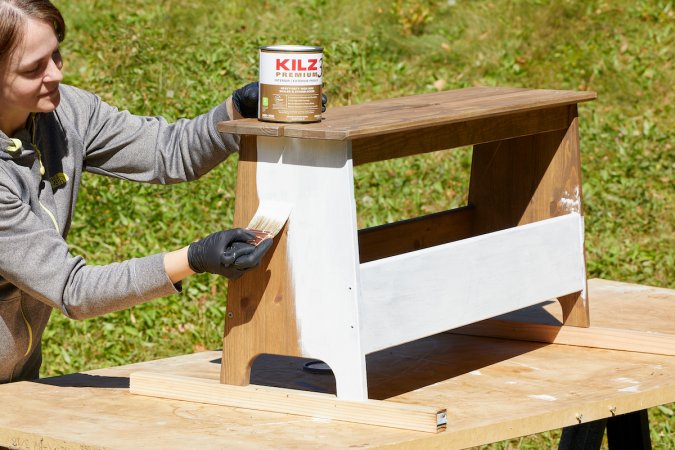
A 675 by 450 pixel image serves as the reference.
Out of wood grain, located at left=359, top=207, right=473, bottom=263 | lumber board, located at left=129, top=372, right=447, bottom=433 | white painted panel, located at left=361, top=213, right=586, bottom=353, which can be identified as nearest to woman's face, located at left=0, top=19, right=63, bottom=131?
lumber board, located at left=129, top=372, right=447, bottom=433

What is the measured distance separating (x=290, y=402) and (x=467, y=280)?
54cm

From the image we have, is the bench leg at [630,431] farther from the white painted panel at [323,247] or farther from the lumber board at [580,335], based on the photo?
the white painted panel at [323,247]

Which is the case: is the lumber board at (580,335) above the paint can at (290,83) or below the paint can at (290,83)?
below

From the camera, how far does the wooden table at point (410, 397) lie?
2.33 m

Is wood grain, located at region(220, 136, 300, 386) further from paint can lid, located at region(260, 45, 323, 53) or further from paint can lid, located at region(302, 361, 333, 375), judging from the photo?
paint can lid, located at region(302, 361, 333, 375)

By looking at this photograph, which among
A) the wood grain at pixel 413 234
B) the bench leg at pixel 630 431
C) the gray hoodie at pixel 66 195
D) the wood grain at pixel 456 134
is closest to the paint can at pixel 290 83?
the wood grain at pixel 456 134

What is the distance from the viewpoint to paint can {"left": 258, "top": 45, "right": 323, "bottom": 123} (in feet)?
8.11

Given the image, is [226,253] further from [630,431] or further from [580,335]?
[630,431]

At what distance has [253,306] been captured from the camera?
102 inches

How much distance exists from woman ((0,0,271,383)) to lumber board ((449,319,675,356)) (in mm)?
867

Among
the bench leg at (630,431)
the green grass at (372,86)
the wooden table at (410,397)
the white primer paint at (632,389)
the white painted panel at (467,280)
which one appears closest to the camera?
the wooden table at (410,397)

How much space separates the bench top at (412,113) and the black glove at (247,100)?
0.17 m

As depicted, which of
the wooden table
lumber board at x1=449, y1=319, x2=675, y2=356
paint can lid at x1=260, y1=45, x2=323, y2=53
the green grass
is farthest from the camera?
the green grass

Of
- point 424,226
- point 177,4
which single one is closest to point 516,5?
point 177,4
